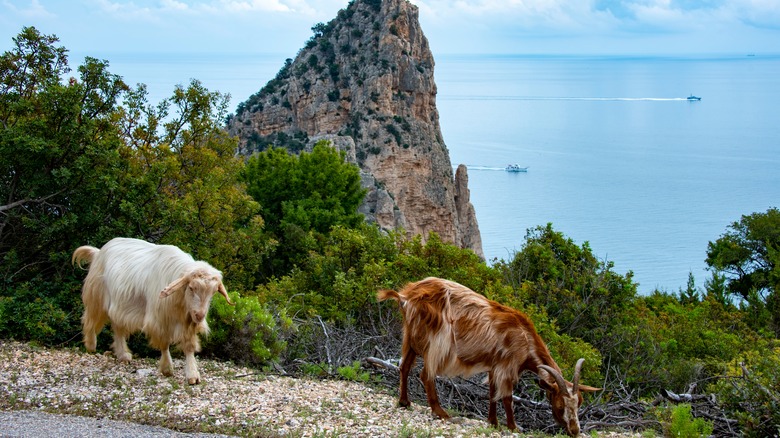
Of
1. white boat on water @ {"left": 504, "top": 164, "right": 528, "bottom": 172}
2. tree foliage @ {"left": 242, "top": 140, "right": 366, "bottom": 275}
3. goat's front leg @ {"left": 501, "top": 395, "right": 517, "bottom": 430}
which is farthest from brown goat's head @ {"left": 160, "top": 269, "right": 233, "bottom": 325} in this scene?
white boat on water @ {"left": 504, "top": 164, "right": 528, "bottom": 172}

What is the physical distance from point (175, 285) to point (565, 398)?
4698 millimetres

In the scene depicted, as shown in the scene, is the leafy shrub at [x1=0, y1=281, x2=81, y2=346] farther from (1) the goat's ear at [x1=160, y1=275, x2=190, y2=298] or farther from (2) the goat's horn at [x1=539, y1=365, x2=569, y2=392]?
(2) the goat's horn at [x1=539, y1=365, x2=569, y2=392]

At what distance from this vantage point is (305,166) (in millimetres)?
38469

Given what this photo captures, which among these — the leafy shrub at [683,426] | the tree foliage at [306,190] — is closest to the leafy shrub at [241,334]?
the leafy shrub at [683,426]

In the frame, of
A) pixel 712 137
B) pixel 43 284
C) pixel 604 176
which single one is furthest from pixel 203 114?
pixel 712 137

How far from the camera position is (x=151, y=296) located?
972cm

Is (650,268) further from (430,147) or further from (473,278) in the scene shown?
(473,278)

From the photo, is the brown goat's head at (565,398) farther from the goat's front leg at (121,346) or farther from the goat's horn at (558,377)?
the goat's front leg at (121,346)

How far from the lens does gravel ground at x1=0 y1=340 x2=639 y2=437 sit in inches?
308

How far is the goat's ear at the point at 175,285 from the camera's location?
911cm

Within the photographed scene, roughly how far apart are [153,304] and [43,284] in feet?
11.6

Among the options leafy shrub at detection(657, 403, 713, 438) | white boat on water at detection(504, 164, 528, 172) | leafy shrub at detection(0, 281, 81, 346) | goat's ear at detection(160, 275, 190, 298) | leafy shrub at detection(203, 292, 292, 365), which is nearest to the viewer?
leafy shrub at detection(657, 403, 713, 438)

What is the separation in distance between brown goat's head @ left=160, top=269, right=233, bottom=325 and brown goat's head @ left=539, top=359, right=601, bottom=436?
4.00 metres

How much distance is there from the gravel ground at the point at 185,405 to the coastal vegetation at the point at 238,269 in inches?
42.1
